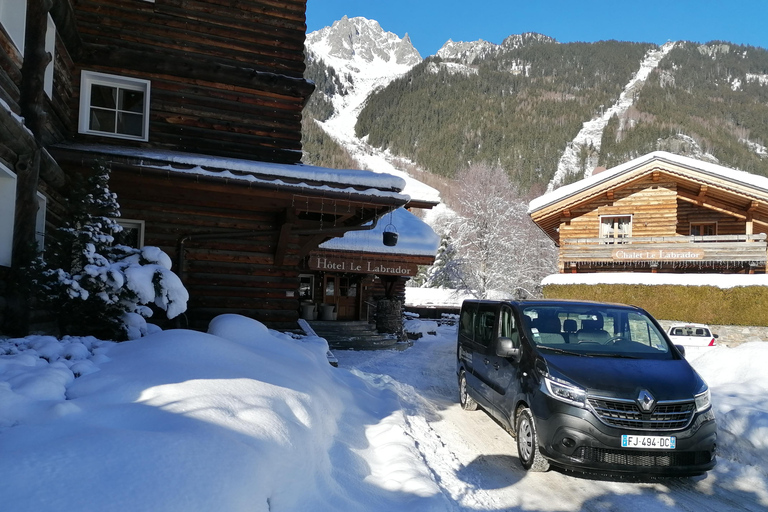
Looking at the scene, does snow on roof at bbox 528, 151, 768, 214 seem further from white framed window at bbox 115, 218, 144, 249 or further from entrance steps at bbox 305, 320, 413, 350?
white framed window at bbox 115, 218, 144, 249

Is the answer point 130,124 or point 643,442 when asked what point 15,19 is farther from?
point 643,442

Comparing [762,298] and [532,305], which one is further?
[762,298]

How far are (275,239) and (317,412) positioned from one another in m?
6.83

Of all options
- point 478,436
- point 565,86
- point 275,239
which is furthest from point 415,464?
point 565,86

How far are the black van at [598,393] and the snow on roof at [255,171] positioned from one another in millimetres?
3891

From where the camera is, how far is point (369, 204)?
1005cm

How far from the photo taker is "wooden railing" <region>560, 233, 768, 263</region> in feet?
77.2

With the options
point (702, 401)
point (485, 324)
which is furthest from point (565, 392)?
point (485, 324)

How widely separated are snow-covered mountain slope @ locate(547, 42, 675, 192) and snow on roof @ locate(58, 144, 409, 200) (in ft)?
321

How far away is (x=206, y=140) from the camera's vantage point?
1128 cm

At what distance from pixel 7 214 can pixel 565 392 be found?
6.75m

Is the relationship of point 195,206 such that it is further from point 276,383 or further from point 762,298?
point 762,298

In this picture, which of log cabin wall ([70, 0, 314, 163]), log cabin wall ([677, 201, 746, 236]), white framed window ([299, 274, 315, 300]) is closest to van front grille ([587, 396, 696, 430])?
log cabin wall ([70, 0, 314, 163])

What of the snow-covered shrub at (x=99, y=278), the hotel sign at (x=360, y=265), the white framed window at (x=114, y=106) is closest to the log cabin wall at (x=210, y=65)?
the white framed window at (x=114, y=106)
